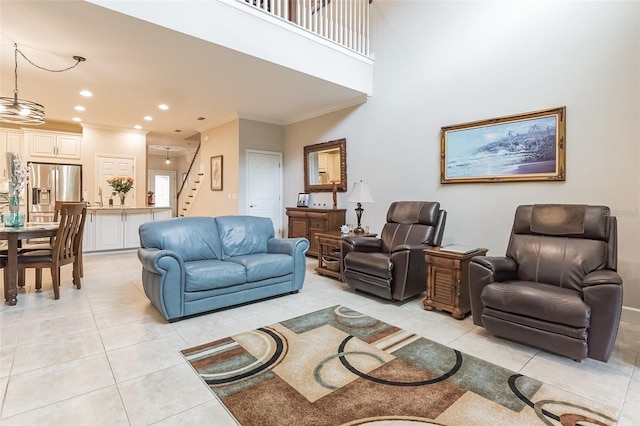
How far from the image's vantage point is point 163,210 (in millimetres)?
6777

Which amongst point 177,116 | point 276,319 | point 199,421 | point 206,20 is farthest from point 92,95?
point 199,421

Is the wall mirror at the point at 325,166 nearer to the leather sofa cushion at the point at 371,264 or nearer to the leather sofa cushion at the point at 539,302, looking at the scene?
the leather sofa cushion at the point at 371,264

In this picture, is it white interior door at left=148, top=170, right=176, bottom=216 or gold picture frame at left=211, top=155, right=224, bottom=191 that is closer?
gold picture frame at left=211, top=155, right=224, bottom=191

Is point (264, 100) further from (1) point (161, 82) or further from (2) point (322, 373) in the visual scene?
(2) point (322, 373)

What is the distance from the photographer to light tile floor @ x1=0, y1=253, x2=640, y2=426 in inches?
65.7

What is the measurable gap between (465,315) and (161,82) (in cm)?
493

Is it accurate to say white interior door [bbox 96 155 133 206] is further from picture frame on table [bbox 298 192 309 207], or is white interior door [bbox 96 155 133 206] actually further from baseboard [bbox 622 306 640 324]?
baseboard [bbox 622 306 640 324]

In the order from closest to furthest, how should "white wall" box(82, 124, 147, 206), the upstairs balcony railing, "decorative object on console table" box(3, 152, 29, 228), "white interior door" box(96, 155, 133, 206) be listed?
"decorative object on console table" box(3, 152, 29, 228), the upstairs balcony railing, "white wall" box(82, 124, 147, 206), "white interior door" box(96, 155, 133, 206)

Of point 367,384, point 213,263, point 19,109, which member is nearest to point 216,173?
point 19,109

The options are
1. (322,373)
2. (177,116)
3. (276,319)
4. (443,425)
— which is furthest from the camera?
(177,116)

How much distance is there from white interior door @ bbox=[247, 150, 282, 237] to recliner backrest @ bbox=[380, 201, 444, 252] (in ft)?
11.0

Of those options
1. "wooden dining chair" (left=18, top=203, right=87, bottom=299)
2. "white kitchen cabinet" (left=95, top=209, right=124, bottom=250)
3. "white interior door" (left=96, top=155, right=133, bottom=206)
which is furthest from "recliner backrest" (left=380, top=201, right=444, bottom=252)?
"white interior door" (left=96, top=155, right=133, bottom=206)

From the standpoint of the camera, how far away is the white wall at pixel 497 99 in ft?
9.68

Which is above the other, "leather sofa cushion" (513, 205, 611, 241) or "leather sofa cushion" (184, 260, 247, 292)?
"leather sofa cushion" (513, 205, 611, 241)
